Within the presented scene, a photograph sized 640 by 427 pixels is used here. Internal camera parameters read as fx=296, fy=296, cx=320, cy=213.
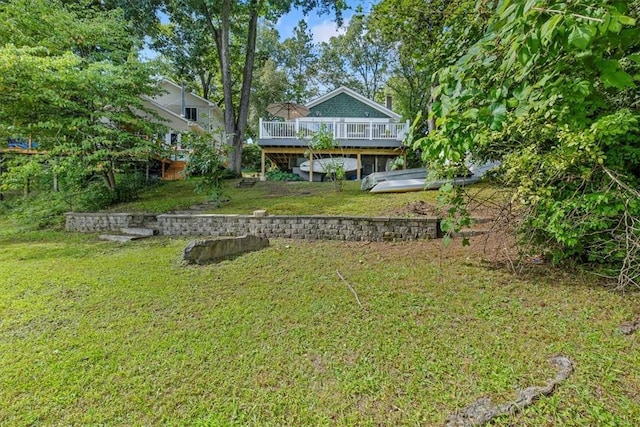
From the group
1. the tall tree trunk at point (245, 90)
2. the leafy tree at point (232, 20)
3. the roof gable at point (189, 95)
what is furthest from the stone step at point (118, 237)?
the roof gable at point (189, 95)

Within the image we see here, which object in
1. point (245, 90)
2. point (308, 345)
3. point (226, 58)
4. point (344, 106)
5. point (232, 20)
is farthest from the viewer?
point (344, 106)

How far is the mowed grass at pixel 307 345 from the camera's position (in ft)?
6.05

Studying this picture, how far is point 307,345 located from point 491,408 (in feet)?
4.42

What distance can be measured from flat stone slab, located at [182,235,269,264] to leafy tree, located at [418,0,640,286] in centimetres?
365

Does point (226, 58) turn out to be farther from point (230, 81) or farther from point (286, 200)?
point (286, 200)

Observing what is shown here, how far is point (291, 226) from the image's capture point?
5859 mm

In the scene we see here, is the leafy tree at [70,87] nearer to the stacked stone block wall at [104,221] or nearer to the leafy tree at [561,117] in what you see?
the stacked stone block wall at [104,221]

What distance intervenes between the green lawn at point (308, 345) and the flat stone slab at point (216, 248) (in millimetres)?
282

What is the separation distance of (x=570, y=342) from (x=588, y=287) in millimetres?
1300

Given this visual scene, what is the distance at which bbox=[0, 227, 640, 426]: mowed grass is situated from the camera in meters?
1.84

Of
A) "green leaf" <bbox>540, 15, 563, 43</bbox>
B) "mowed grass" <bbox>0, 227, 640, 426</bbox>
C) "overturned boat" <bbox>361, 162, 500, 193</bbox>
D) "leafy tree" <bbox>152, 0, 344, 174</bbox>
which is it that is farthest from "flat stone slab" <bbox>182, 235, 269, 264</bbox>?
"leafy tree" <bbox>152, 0, 344, 174</bbox>

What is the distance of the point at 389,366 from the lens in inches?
86.7

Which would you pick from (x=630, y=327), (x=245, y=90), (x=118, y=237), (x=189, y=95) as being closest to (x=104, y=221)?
(x=118, y=237)

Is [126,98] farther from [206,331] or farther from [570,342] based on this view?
[570,342]
